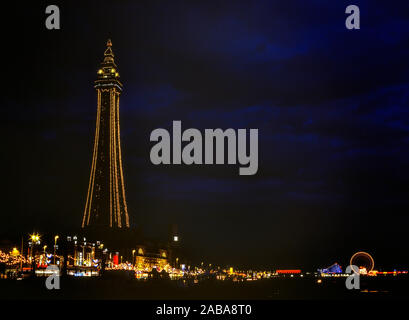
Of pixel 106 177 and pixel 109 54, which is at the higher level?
pixel 109 54

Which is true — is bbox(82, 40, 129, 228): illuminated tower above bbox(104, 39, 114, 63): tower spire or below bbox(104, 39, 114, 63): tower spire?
below

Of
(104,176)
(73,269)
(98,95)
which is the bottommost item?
(73,269)

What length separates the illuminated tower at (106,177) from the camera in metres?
154

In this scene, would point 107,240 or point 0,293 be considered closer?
point 0,293

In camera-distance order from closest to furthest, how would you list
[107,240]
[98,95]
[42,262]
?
[42,262] → [107,240] → [98,95]

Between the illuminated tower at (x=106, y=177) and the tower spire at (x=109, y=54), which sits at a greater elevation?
the tower spire at (x=109, y=54)

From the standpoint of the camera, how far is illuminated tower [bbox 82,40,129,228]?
154 metres

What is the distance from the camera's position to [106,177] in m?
156

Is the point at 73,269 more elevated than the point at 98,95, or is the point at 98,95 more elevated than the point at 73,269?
the point at 98,95
